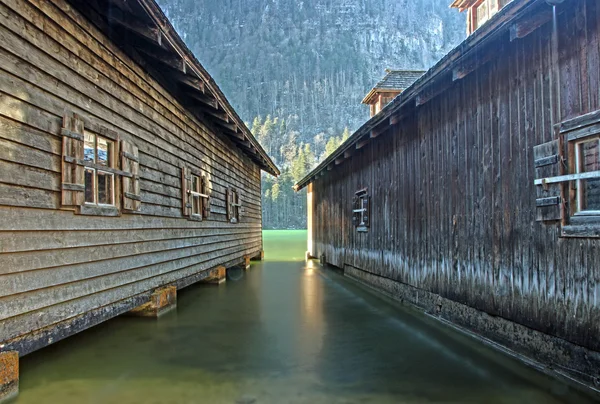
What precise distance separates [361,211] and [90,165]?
7982 millimetres

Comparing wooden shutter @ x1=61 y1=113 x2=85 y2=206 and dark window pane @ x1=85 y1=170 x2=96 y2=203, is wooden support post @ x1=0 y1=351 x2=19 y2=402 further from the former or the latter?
dark window pane @ x1=85 y1=170 x2=96 y2=203

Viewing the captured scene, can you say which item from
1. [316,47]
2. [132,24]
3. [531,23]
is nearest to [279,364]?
[531,23]

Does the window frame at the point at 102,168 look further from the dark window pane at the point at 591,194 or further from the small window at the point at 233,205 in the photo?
the small window at the point at 233,205

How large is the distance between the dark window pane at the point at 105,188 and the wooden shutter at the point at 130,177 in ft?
0.69

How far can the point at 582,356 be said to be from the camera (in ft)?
12.8

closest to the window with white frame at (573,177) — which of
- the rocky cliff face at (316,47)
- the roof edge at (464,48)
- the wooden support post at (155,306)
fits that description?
the roof edge at (464,48)

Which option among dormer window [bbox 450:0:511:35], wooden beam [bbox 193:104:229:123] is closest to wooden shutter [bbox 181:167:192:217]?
wooden beam [bbox 193:104:229:123]

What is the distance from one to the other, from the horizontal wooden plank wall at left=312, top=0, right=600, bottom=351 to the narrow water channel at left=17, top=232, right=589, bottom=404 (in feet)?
2.39

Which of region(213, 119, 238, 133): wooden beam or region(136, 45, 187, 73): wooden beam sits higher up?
region(136, 45, 187, 73): wooden beam

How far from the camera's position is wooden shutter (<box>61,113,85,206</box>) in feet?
15.0

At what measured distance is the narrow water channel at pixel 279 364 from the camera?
154 inches

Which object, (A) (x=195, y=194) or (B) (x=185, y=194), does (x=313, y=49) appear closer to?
(A) (x=195, y=194)

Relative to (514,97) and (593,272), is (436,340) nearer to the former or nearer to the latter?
(593,272)

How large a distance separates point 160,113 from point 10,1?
383 centimetres
